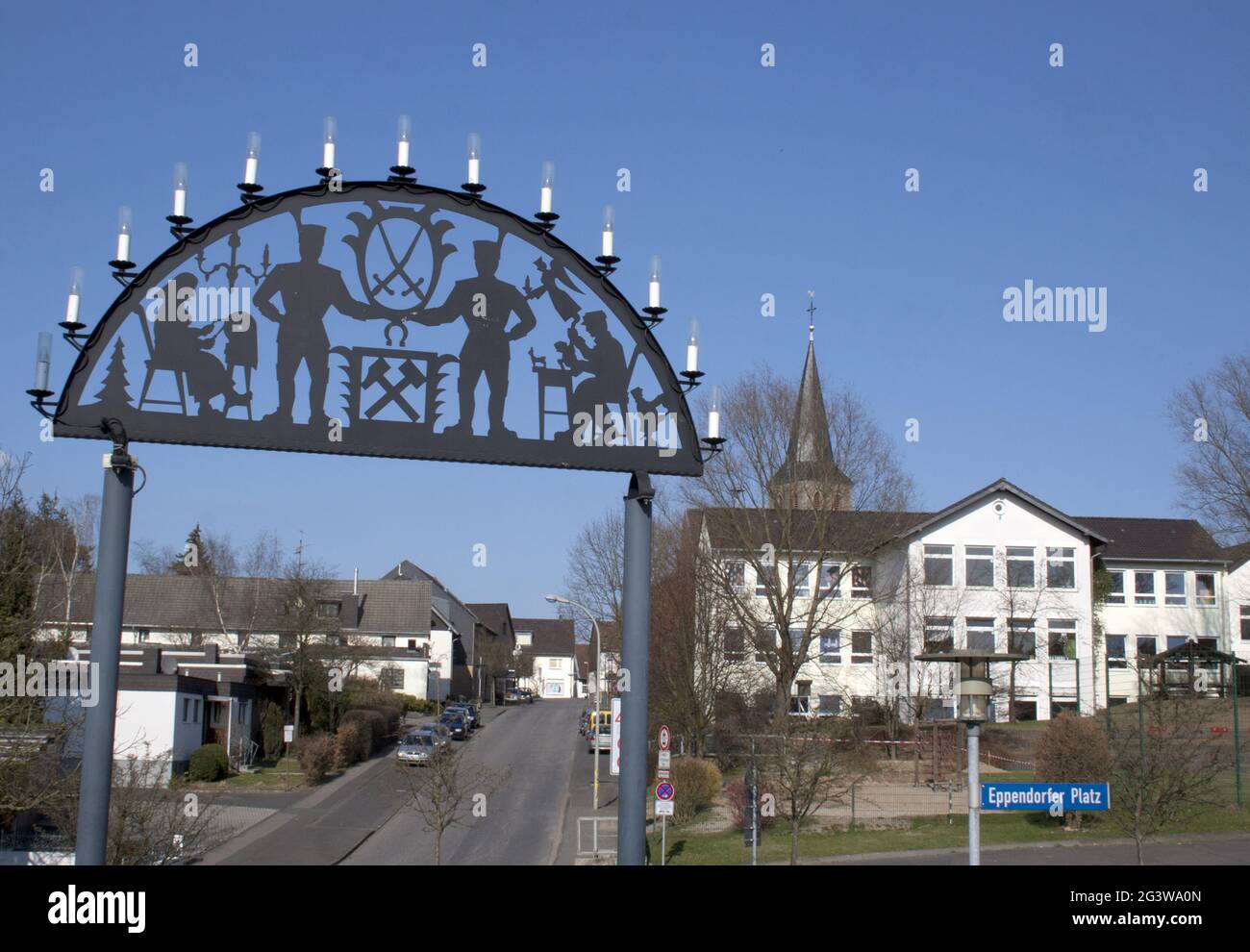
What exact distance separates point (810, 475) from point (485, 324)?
29.8m

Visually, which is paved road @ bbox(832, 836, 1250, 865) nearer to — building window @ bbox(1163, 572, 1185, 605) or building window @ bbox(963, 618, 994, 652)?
building window @ bbox(963, 618, 994, 652)

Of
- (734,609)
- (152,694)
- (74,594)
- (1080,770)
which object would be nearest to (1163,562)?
(734,609)

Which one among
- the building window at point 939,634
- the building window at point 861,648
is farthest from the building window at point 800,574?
the building window at point 861,648

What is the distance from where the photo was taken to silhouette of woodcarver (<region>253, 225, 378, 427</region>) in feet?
32.2

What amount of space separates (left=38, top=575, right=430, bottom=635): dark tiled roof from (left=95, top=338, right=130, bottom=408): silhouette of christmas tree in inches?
2260

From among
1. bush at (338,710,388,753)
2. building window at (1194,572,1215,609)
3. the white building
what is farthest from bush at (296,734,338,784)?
building window at (1194,572,1215,609)

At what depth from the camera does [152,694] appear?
3981cm

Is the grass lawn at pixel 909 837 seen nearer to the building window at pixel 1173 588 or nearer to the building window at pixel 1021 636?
the building window at pixel 1021 636

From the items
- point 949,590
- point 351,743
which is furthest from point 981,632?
point 351,743

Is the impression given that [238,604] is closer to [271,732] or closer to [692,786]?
[271,732]

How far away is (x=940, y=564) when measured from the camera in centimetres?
5034
